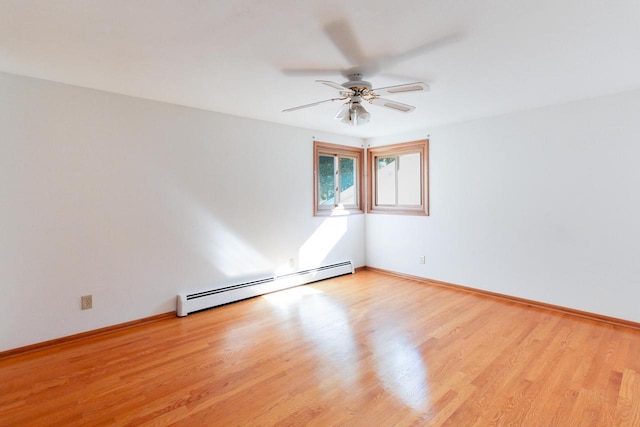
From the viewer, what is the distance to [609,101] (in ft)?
10.1

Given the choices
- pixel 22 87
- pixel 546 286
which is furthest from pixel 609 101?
pixel 22 87

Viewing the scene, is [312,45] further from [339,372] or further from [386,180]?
[386,180]

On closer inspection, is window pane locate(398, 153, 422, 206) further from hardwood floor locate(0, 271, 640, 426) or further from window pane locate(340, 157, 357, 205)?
hardwood floor locate(0, 271, 640, 426)

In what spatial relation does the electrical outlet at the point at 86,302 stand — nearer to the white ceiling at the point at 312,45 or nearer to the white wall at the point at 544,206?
the white ceiling at the point at 312,45

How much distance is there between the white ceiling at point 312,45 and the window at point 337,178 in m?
1.65

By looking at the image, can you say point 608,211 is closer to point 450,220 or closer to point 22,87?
point 450,220

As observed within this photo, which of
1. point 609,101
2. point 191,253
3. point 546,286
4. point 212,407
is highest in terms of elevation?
point 609,101

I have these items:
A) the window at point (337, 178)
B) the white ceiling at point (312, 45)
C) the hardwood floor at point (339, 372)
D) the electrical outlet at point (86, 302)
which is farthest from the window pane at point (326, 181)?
the electrical outlet at point (86, 302)

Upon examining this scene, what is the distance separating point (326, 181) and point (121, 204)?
9.11 ft

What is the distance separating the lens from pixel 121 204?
3039 mm

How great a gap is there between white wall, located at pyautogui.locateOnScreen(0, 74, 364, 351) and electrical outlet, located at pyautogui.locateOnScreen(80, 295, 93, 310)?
0.04 metres

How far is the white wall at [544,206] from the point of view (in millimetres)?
3061

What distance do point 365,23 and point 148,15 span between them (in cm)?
120

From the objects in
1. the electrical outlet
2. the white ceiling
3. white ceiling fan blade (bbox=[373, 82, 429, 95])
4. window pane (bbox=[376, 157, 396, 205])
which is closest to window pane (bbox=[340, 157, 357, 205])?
window pane (bbox=[376, 157, 396, 205])
